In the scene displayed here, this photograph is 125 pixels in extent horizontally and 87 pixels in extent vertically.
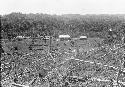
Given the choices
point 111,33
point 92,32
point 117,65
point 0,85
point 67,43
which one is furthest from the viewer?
point 92,32

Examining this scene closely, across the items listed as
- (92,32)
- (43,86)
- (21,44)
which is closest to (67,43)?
(21,44)

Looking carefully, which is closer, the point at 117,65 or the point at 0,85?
the point at 0,85

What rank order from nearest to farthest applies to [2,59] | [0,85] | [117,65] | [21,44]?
[0,85]
[117,65]
[2,59]
[21,44]

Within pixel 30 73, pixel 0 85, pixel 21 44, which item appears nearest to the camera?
pixel 0 85

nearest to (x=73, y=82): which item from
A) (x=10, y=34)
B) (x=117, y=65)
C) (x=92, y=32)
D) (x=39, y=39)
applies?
(x=117, y=65)

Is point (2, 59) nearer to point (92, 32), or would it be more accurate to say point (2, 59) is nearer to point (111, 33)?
point (111, 33)

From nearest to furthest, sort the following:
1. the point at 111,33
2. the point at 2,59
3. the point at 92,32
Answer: the point at 2,59
the point at 111,33
the point at 92,32

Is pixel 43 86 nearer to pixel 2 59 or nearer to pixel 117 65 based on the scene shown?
pixel 117 65

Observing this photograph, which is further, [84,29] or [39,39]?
[84,29]
